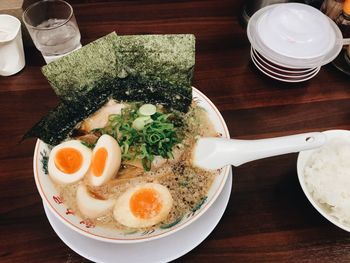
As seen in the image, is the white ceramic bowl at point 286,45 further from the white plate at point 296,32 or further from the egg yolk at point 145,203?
the egg yolk at point 145,203

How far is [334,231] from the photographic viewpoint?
1.18 meters

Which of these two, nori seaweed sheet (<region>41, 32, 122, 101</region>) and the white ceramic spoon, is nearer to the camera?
the white ceramic spoon

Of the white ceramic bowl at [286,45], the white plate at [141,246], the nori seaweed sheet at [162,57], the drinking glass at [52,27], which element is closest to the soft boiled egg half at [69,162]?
the white plate at [141,246]

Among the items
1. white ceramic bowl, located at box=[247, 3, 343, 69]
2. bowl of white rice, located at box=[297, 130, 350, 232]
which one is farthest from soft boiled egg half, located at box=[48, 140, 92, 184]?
white ceramic bowl, located at box=[247, 3, 343, 69]

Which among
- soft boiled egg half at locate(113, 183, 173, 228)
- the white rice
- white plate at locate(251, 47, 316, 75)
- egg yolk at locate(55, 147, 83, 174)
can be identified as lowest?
soft boiled egg half at locate(113, 183, 173, 228)

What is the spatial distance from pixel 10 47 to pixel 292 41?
1154 mm

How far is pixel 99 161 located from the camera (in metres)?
1.18

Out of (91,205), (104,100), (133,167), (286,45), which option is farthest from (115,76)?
(286,45)

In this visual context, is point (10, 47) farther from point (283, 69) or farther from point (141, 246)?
point (283, 69)

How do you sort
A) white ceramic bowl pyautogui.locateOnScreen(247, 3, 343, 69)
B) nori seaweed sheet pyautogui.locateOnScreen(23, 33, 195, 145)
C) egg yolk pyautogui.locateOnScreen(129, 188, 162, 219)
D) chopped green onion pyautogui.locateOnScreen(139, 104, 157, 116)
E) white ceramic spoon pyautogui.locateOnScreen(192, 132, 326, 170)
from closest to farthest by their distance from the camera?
white ceramic spoon pyautogui.locateOnScreen(192, 132, 326, 170) < egg yolk pyautogui.locateOnScreen(129, 188, 162, 219) < nori seaweed sheet pyautogui.locateOnScreen(23, 33, 195, 145) < chopped green onion pyautogui.locateOnScreen(139, 104, 157, 116) < white ceramic bowl pyautogui.locateOnScreen(247, 3, 343, 69)

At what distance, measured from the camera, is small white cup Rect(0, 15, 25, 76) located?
58.4 inches

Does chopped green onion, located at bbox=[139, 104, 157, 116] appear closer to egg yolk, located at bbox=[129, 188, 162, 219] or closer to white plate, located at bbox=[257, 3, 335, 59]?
egg yolk, located at bbox=[129, 188, 162, 219]

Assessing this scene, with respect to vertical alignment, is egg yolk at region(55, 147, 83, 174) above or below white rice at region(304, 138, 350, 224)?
below

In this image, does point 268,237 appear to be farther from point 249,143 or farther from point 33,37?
point 33,37
